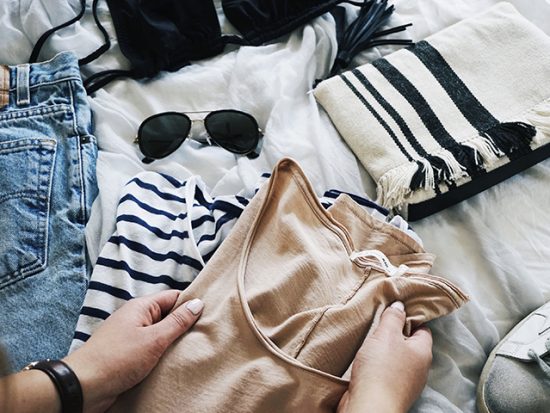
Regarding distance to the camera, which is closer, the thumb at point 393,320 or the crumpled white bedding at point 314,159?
the thumb at point 393,320

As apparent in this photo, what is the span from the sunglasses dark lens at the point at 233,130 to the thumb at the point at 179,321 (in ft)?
0.95

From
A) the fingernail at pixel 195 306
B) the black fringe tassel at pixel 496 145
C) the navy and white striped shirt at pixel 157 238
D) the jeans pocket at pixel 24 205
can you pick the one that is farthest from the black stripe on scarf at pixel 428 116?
the jeans pocket at pixel 24 205

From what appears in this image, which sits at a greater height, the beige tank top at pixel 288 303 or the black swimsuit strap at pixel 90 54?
the black swimsuit strap at pixel 90 54

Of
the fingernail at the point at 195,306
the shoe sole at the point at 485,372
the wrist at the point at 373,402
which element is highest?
the fingernail at the point at 195,306

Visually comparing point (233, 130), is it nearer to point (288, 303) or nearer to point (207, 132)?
point (207, 132)

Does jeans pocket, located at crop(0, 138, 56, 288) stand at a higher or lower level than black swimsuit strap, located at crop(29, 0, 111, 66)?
lower

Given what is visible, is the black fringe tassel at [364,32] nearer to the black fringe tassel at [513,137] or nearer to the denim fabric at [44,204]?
the black fringe tassel at [513,137]

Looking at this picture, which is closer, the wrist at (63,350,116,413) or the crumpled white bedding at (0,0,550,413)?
the wrist at (63,350,116,413)

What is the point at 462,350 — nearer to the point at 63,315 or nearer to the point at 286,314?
the point at 286,314

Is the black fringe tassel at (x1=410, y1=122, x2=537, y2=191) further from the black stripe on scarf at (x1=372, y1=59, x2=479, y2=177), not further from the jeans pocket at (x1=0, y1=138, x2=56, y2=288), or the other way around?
the jeans pocket at (x1=0, y1=138, x2=56, y2=288)

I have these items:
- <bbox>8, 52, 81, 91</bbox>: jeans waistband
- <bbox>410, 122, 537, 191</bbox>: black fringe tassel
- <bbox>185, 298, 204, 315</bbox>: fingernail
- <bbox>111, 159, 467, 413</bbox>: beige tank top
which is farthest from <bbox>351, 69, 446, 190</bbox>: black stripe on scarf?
<bbox>8, 52, 81, 91</bbox>: jeans waistband

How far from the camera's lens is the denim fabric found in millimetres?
732

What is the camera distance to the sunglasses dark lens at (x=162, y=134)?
0.89m

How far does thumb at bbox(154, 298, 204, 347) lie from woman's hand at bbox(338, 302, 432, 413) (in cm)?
19
